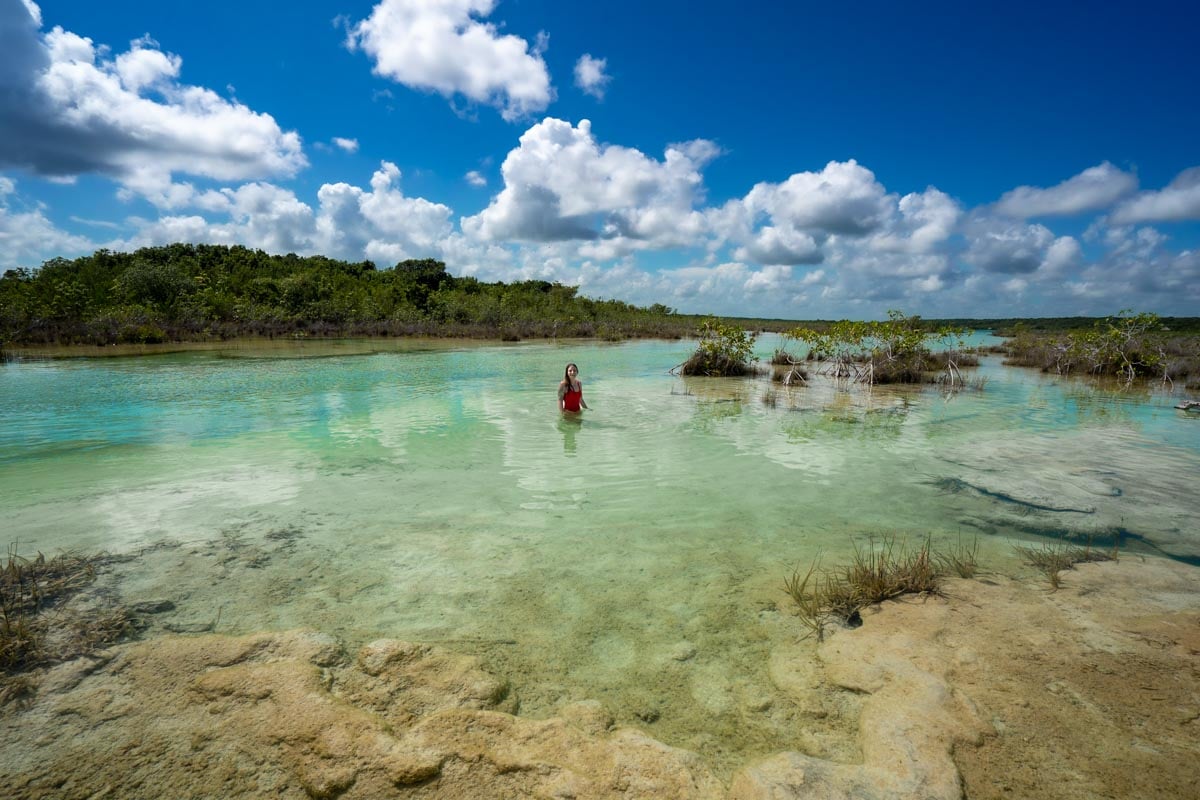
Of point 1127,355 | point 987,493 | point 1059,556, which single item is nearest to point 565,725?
point 1059,556

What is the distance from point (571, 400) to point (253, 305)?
4390cm

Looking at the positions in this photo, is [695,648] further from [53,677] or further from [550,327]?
[550,327]

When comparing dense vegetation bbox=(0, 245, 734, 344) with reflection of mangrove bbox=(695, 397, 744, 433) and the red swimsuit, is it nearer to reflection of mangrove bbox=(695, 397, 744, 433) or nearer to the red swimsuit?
the red swimsuit

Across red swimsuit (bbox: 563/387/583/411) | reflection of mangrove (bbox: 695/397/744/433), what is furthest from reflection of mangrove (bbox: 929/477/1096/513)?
red swimsuit (bbox: 563/387/583/411)

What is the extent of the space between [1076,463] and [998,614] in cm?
669

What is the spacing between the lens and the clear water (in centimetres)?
374

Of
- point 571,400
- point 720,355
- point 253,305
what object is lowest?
point 571,400

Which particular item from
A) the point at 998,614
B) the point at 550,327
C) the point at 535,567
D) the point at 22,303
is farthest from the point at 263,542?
the point at 550,327

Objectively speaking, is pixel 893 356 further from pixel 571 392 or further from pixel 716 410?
pixel 571 392

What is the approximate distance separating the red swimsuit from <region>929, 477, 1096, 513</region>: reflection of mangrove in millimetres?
6939

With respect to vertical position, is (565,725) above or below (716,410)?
below

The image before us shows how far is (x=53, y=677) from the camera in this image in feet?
10.2

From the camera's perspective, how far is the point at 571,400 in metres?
12.3

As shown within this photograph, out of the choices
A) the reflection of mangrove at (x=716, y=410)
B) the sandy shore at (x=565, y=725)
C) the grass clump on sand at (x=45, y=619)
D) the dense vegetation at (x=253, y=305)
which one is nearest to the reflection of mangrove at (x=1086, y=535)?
the sandy shore at (x=565, y=725)
